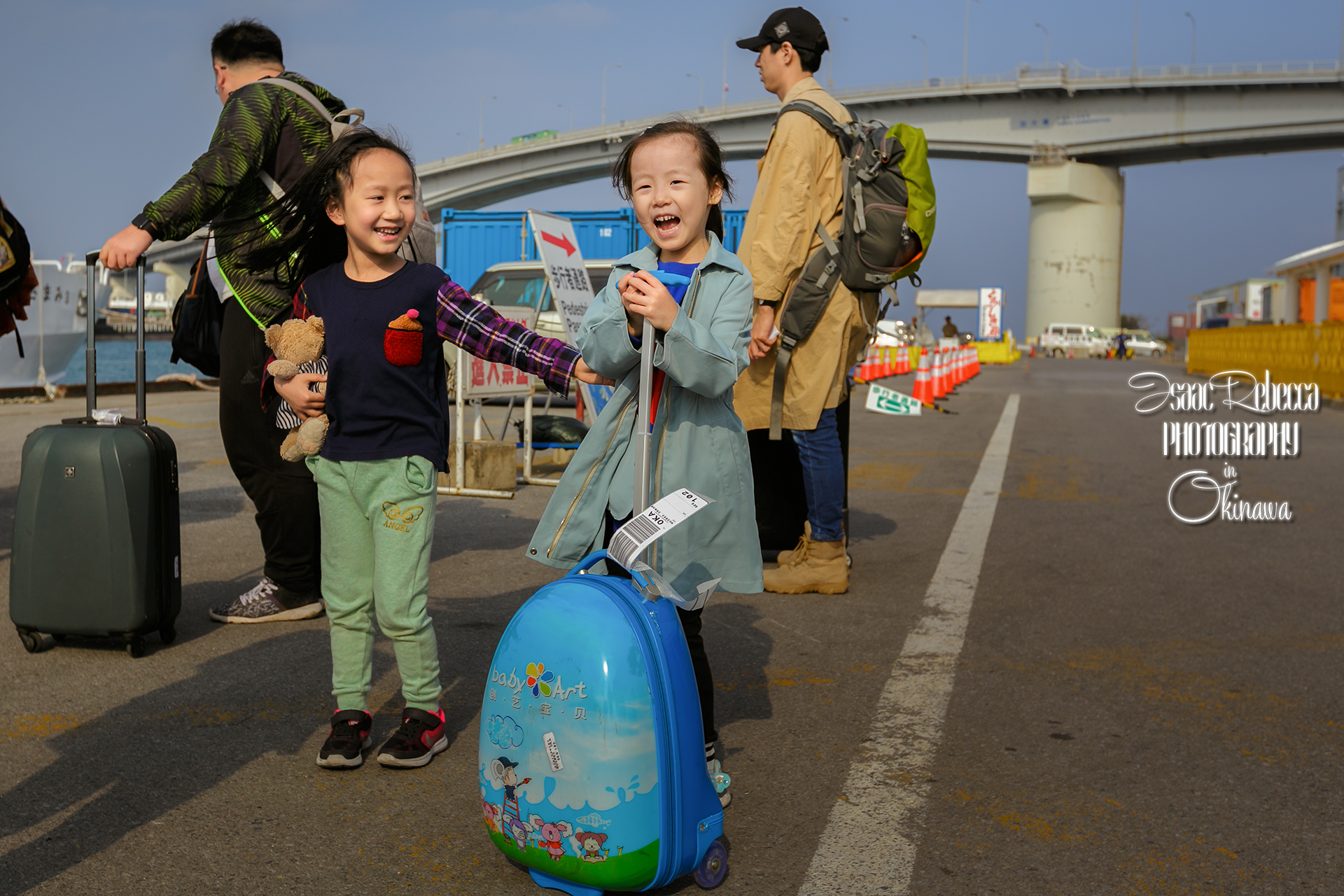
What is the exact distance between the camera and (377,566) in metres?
3.00

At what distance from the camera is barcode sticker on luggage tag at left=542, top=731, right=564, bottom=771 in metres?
2.16

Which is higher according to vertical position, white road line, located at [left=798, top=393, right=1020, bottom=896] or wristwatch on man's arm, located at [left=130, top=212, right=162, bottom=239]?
wristwatch on man's arm, located at [left=130, top=212, right=162, bottom=239]

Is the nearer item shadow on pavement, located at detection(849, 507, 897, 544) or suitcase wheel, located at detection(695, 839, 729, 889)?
suitcase wheel, located at detection(695, 839, 729, 889)

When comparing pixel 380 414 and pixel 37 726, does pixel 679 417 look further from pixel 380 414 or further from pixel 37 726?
pixel 37 726

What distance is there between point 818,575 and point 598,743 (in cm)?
305

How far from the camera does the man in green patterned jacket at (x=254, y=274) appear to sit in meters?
3.82

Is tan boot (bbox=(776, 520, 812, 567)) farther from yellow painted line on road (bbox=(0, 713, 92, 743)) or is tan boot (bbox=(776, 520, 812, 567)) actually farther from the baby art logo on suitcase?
the baby art logo on suitcase

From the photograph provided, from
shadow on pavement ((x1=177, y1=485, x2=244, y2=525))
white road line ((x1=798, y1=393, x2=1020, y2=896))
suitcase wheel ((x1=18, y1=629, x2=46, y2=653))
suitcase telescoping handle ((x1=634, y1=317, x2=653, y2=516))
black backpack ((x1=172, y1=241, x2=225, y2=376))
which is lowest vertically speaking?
white road line ((x1=798, y1=393, x2=1020, y2=896))

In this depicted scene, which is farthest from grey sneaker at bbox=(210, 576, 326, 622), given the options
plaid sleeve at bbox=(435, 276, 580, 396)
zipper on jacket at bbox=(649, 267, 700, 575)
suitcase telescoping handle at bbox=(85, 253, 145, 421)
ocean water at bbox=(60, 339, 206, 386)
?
ocean water at bbox=(60, 339, 206, 386)

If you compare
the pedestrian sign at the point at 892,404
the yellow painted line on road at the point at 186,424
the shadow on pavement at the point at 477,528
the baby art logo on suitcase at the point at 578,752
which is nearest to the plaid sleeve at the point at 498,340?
the baby art logo on suitcase at the point at 578,752

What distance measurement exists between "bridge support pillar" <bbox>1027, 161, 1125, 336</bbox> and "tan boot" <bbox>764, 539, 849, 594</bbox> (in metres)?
A: 70.0

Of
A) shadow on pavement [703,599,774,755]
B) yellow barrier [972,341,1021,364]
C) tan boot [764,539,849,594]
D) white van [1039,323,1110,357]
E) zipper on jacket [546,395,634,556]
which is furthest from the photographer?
white van [1039,323,1110,357]

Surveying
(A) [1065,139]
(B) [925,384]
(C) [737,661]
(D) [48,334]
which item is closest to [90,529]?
(C) [737,661]

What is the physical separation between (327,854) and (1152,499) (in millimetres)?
7065
